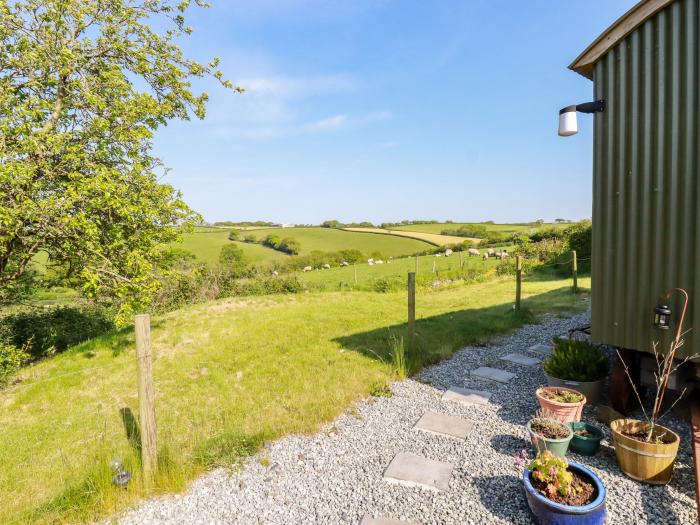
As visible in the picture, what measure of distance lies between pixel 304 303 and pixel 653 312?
911 centimetres

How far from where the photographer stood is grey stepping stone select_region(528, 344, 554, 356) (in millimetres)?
6077

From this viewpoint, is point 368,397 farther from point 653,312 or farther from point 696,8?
point 696,8

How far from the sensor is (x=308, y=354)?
655 centimetres

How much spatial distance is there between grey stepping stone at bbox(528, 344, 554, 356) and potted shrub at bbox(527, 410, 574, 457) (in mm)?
3258

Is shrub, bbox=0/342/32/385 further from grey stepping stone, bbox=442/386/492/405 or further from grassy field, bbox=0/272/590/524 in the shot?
grey stepping stone, bbox=442/386/492/405

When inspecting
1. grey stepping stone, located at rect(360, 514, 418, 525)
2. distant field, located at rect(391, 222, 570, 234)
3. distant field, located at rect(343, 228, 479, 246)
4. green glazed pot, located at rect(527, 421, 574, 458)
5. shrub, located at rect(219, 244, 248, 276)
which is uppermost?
distant field, located at rect(391, 222, 570, 234)

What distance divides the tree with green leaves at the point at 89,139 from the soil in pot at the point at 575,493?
7139 mm

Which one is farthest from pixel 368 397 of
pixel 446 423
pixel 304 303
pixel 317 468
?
pixel 304 303

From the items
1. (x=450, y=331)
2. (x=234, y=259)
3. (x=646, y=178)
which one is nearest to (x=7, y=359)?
(x=450, y=331)

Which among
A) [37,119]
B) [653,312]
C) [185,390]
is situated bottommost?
[185,390]

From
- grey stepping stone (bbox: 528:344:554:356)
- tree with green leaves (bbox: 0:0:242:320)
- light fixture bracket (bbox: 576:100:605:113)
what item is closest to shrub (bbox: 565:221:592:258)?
grey stepping stone (bbox: 528:344:554:356)

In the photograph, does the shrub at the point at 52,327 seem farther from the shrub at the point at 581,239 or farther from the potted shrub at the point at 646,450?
the shrub at the point at 581,239

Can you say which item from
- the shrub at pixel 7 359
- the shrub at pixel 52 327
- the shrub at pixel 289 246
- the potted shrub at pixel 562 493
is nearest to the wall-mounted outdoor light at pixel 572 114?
the potted shrub at pixel 562 493

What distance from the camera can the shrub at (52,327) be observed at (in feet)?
27.3
